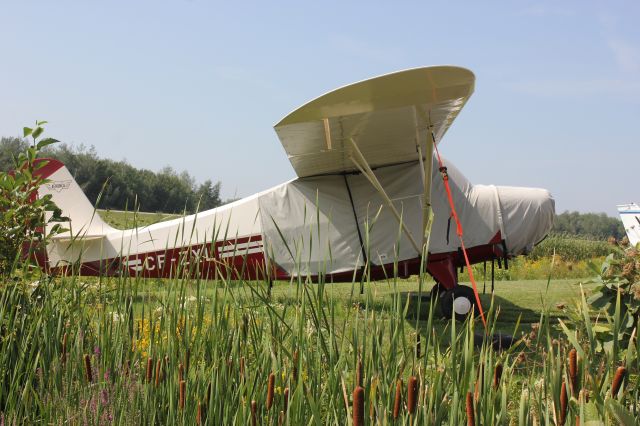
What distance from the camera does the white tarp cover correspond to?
9.05m

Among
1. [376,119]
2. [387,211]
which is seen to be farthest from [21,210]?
[387,211]

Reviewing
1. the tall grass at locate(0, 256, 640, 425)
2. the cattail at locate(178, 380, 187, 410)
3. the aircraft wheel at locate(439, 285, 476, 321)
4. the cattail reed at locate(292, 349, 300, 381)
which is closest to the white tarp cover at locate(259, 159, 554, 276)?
the aircraft wheel at locate(439, 285, 476, 321)

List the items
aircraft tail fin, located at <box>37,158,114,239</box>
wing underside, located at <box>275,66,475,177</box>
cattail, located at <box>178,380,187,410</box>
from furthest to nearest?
aircraft tail fin, located at <box>37,158,114,239</box> < wing underside, located at <box>275,66,475,177</box> < cattail, located at <box>178,380,187,410</box>

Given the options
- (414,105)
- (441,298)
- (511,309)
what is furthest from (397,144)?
(511,309)

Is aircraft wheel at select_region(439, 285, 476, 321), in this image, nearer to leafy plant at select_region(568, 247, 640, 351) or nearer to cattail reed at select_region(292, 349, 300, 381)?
leafy plant at select_region(568, 247, 640, 351)

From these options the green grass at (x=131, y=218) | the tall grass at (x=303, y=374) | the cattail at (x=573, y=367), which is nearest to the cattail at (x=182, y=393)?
the tall grass at (x=303, y=374)

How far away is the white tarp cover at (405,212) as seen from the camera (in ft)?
29.7

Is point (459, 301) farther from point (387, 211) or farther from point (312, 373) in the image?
point (312, 373)

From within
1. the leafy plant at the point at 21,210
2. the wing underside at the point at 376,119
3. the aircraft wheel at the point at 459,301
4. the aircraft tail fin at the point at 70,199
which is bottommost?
the aircraft wheel at the point at 459,301

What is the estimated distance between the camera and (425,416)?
71.1 inches

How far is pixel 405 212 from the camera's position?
902 cm

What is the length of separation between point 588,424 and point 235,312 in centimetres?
130

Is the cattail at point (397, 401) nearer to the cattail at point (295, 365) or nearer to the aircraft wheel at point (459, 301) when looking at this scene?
the cattail at point (295, 365)

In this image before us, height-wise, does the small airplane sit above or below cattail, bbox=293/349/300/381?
above
